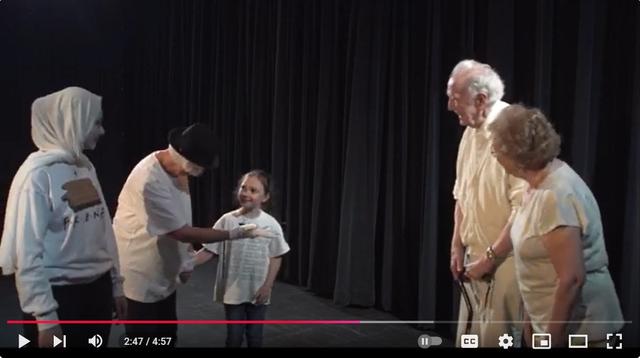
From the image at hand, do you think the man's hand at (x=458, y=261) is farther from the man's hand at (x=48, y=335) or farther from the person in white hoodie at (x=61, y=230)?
the man's hand at (x=48, y=335)

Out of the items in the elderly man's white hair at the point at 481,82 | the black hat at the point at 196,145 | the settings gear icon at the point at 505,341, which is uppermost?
the elderly man's white hair at the point at 481,82

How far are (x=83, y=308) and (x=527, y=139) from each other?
116cm

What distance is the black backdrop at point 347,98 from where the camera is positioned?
6.67 feet

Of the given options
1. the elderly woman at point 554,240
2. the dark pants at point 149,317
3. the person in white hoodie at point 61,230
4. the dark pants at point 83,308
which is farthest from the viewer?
the dark pants at point 149,317

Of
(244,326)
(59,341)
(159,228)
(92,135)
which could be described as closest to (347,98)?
(244,326)

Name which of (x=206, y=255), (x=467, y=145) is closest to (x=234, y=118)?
(x=206, y=255)

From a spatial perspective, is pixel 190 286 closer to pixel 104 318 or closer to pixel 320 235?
pixel 320 235

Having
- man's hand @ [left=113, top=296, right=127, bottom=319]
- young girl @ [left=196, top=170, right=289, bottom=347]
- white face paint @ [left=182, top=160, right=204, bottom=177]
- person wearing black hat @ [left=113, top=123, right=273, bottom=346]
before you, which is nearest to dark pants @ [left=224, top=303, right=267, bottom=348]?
young girl @ [left=196, top=170, right=289, bottom=347]

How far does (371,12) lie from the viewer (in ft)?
9.51

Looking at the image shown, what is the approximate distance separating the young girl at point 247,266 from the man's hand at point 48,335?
0.56 m

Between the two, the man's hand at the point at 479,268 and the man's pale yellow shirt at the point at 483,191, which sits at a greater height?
the man's pale yellow shirt at the point at 483,191

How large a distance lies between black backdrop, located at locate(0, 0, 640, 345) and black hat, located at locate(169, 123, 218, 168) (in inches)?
29.7

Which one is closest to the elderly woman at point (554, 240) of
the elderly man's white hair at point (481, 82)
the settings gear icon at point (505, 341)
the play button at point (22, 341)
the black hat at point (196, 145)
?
the settings gear icon at point (505, 341)

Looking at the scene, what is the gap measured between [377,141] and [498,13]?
894 mm
